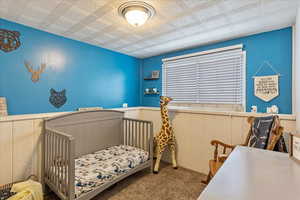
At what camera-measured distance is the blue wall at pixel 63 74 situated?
6.82 feet

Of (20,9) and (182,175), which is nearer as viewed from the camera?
(20,9)

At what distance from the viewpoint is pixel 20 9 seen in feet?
5.78

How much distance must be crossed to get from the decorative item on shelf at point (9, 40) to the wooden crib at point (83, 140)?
3.71ft

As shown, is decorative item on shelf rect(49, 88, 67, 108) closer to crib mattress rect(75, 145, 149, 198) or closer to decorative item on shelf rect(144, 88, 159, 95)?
crib mattress rect(75, 145, 149, 198)

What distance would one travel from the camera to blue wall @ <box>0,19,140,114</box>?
2078 millimetres

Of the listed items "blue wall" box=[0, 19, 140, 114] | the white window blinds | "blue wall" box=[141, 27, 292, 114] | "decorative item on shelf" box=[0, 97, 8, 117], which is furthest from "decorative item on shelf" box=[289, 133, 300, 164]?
"decorative item on shelf" box=[0, 97, 8, 117]

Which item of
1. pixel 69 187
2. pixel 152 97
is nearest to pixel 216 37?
pixel 152 97

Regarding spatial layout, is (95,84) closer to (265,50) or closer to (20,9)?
(20,9)

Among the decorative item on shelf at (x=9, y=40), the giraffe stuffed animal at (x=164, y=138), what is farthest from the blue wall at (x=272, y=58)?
the decorative item on shelf at (x=9, y=40)

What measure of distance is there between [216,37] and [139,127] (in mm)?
1995

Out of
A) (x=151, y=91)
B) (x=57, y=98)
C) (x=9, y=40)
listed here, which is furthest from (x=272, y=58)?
(x=9, y=40)

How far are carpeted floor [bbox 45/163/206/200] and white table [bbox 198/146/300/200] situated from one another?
3.74 feet

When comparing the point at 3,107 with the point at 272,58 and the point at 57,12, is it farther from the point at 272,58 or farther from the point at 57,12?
the point at 272,58

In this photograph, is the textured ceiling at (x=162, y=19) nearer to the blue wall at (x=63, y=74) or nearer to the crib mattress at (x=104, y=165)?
the blue wall at (x=63, y=74)
